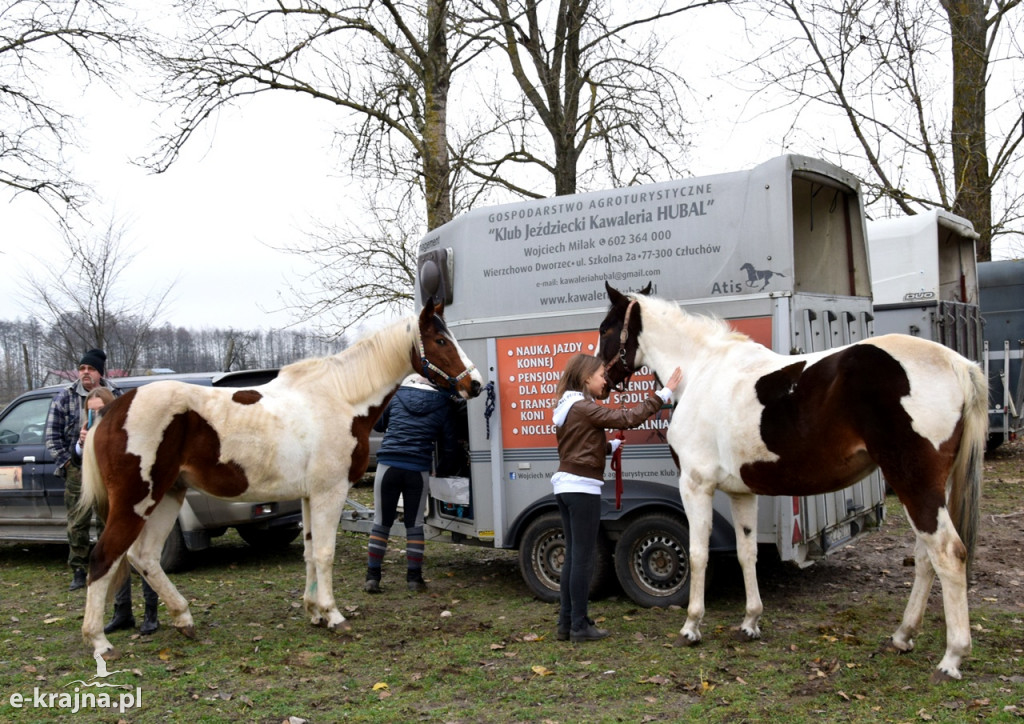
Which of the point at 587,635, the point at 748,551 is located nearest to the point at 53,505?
the point at 587,635

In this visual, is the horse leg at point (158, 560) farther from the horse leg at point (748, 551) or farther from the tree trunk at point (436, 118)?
the tree trunk at point (436, 118)

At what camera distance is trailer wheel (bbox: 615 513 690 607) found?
20.2ft

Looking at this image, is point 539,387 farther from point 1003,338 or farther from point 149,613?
point 1003,338

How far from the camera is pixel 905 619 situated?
5.03 m

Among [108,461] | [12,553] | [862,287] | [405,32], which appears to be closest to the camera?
[108,461]

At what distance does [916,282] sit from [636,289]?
6.88m

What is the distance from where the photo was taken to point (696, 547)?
545 cm

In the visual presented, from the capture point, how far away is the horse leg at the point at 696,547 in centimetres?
534

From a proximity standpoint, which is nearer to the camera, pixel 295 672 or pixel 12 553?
pixel 295 672

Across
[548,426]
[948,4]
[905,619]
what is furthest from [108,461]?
[948,4]

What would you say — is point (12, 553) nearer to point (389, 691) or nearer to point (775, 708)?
point (389, 691)

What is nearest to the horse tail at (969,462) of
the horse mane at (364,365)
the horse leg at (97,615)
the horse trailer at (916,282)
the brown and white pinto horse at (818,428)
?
the brown and white pinto horse at (818,428)

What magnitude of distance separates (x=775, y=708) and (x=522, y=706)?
50.4 inches

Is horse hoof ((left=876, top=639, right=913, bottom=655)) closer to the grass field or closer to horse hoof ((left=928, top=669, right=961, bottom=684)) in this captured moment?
the grass field
